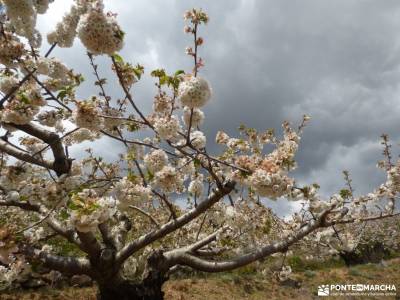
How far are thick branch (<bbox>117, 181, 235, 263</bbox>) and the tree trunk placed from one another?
971 millimetres

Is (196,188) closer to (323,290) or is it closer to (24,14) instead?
(24,14)

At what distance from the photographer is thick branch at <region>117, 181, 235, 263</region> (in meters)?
5.23

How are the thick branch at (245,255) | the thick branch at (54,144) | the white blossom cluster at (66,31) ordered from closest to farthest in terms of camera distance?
the white blossom cluster at (66,31)
the thick branch at (245,255)
the thick branch at (54,144)

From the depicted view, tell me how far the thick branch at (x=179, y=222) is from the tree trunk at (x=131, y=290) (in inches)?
38.2

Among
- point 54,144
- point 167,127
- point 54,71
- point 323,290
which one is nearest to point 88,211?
point 167,127

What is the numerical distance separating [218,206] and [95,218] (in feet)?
13.7

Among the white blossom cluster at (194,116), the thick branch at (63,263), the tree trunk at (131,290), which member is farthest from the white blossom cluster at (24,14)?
the tree trunk at (131,290)

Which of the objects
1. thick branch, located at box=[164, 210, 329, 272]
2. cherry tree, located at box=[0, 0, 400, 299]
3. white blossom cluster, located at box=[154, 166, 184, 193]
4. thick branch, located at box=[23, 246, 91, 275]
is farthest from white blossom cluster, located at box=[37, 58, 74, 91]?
thick branch, located at box=[164, 210, 329, 272]

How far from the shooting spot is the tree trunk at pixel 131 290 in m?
7.37

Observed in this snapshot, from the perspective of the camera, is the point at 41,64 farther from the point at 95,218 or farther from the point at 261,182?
the point at 261,182

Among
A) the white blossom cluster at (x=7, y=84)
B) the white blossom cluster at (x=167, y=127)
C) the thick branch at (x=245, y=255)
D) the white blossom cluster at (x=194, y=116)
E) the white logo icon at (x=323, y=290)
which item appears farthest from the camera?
the white logo icon at (x=323, y=290)

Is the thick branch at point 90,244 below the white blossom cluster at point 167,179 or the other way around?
below

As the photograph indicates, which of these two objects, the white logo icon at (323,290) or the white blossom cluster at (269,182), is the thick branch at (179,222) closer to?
the white blossom cluster at (269,182)

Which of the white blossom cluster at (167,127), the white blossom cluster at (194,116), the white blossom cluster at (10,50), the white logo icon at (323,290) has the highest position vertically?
the white blossom cluster at (10,50)
